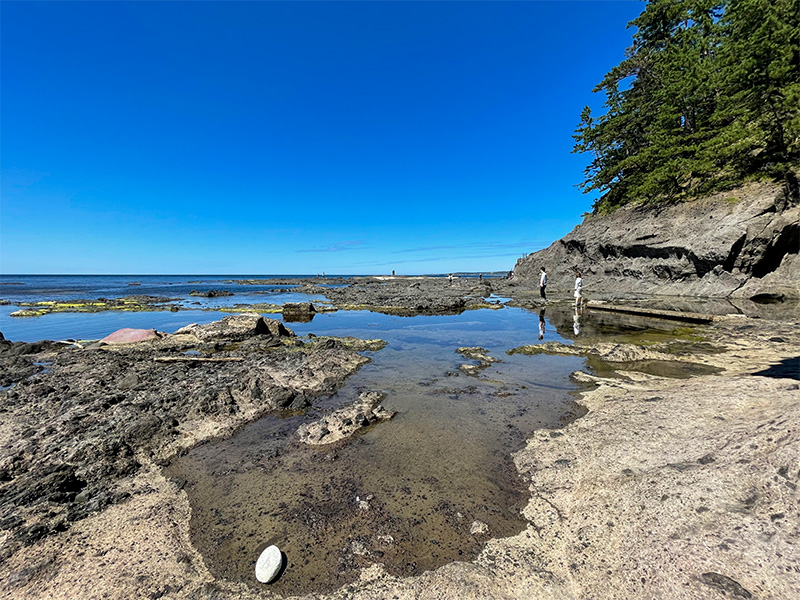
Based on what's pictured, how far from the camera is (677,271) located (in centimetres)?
2972

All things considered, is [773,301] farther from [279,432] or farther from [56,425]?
[56,425]

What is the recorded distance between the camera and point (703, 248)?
27.0m

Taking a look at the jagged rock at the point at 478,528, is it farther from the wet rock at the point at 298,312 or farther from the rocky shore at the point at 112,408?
the wet rock at the point at 298,312

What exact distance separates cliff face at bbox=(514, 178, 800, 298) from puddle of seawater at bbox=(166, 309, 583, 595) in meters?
27.9

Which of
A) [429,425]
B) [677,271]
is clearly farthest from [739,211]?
[429,425]

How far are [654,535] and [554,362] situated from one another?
766cm

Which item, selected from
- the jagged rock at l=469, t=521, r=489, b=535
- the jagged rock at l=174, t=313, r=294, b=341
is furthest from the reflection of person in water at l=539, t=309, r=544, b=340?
the jagged rock at l=174, t=313, r=294, b=341

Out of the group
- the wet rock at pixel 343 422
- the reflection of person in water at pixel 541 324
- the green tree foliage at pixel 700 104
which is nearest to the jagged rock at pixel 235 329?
the wet rock at pixel 343 422

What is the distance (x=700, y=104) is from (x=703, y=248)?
17824 millimetres

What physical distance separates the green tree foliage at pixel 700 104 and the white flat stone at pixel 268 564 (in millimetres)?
39417

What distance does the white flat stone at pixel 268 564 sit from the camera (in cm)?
308

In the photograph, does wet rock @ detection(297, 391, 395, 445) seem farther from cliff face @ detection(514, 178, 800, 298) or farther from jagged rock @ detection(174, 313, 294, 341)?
cliff face @ detection(514, 178, 800, 298)

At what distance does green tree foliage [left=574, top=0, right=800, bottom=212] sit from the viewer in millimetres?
25969

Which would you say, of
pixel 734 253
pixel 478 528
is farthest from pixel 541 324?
pixel 734 253
